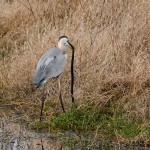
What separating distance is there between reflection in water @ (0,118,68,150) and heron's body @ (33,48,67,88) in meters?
0.55

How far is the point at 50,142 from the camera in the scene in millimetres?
6133

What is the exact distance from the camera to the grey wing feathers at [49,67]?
6559 mm

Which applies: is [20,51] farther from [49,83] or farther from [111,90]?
[111,90]

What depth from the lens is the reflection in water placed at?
5.98m

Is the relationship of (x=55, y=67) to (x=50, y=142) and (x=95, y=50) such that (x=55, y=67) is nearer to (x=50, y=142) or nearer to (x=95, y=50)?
(x=50, y=142)

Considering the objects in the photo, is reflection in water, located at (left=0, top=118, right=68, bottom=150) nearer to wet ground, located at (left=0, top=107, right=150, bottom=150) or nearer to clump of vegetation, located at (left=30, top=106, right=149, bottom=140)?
wet ground, located at (left=0, top=107, right=150, bottom=150)

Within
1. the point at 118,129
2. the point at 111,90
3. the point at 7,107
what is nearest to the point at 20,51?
the point at 7,107

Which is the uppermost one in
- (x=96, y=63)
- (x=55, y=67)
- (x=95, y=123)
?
(x=55, y=67)

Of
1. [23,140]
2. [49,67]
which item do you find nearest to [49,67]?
[49,67]

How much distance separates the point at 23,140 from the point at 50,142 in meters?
0.29

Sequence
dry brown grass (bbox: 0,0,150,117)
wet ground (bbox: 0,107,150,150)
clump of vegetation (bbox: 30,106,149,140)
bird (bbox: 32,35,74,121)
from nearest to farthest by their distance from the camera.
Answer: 1. wet ground (bbox: 0,107,150,150)
2. clump of vegetation (bbox: 30,106,149,140)
3. bird (bbox: 32,35,74,121)
4. dry brown grass (bbox: 0,0,150,117)

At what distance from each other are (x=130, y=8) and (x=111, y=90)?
2.18 metres

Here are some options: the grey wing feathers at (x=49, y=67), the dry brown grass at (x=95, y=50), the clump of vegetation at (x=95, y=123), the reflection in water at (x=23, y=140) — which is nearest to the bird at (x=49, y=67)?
the grey wing feathers at (x=49, y=67)

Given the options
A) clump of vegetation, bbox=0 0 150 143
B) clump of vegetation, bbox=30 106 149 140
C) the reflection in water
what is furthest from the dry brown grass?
the reflection in water
